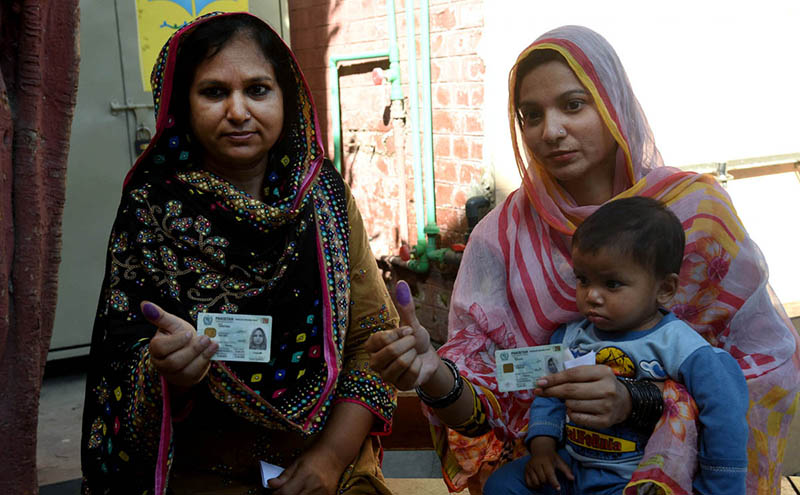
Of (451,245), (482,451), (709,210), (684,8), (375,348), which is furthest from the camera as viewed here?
(451,245)

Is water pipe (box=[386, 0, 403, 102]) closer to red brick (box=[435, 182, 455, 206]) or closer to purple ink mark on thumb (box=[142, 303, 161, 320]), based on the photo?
red brick (box=[435, 182, 455, 206])

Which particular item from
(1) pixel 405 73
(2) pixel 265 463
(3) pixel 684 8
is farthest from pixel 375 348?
(1) pixel 405 73

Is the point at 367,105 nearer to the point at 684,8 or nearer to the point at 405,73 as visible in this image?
the point at 405,73

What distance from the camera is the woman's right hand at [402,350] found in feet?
5.44

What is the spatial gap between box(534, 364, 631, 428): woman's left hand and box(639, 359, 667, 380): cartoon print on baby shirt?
3.6 inches

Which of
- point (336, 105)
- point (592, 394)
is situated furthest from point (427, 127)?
point (592, 394)

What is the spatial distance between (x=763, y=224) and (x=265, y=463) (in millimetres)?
3815

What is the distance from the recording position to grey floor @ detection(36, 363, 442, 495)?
3.31 metres

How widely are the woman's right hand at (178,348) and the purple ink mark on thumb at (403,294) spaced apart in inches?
16.6

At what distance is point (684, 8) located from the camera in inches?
170

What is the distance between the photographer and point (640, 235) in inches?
65.6

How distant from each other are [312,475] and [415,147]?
3607 mm

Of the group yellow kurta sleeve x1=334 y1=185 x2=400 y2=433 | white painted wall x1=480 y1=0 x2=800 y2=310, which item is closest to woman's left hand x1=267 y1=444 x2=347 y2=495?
yellow kurta sleeve x1=334 y1=185 x2=400 y2=433

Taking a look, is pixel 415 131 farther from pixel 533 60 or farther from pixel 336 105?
pixel 533 60
